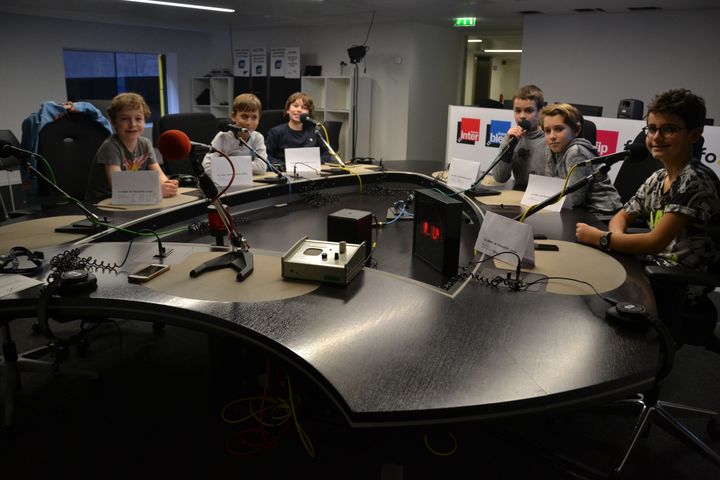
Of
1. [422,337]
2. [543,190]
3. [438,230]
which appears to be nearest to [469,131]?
[543,190]

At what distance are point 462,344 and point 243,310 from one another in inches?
22.2

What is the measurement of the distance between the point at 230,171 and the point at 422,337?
189 centimetres

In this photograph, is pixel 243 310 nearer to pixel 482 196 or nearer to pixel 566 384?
pixel 566 384

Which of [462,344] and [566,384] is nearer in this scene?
[566,384]

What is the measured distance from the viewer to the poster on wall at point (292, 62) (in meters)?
7.41

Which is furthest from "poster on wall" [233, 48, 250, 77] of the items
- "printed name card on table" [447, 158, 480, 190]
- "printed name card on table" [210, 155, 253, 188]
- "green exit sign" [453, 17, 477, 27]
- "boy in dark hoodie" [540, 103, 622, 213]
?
"boy in dark hoodie" [540, 103, 622, 213]

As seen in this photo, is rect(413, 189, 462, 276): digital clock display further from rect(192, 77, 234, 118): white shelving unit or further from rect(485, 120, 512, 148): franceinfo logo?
rect(192, 77, 234, 118): white shelving unit

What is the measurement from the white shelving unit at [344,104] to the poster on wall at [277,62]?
589 mm

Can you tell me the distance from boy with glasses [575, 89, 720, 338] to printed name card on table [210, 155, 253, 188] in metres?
1.76

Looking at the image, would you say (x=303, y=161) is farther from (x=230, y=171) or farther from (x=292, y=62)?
(x=292, y=62)

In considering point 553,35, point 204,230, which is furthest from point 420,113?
point 204,230

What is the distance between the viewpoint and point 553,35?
626cm

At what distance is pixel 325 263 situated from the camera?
5.14 feet

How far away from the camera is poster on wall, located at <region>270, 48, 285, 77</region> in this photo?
7590 mm
